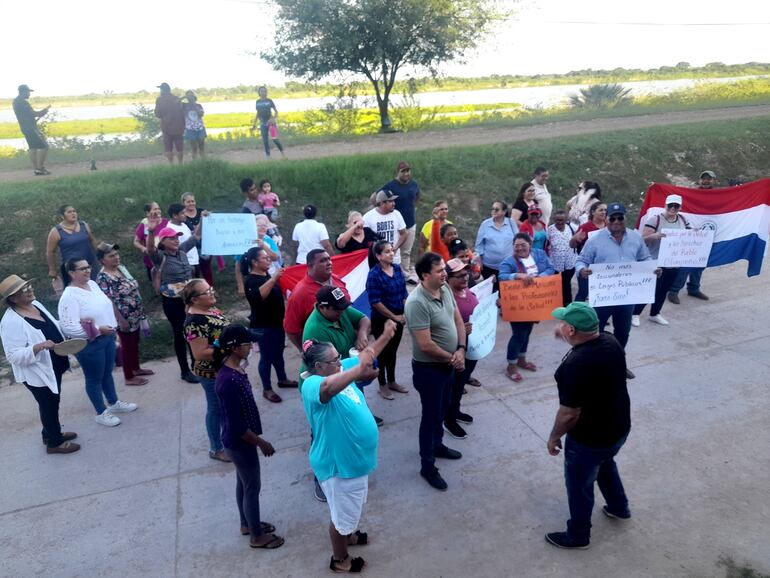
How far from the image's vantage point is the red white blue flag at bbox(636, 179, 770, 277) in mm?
8305

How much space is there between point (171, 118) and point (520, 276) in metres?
9.35

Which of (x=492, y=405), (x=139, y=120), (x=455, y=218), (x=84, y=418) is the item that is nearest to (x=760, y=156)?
(x=455, y=218)

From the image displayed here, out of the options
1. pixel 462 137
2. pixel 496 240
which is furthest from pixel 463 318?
pixel 462 137

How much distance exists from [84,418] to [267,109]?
1056cm

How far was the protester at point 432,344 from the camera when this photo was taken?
4535 mm

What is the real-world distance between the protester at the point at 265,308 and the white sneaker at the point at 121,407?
1417mm

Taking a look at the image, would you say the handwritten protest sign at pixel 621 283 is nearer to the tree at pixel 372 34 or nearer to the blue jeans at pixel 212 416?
the blue jeans at pixel 212 416

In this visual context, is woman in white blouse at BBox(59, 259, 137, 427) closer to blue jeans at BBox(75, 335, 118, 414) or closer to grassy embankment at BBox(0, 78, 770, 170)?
blue jeans at BBox(75, 335, 118, 414)

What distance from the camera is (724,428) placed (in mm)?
5500

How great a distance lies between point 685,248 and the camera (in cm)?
789

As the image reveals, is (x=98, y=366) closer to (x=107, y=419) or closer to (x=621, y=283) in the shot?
(x=107, y=419)

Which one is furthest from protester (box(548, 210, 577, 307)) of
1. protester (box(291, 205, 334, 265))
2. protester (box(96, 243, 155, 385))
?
protester (box(96, 243, 155, 385))

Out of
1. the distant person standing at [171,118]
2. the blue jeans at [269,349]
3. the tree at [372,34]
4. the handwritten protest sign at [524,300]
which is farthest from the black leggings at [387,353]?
the tree at [372,34]

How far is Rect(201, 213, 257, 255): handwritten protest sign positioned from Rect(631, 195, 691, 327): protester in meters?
5.39
